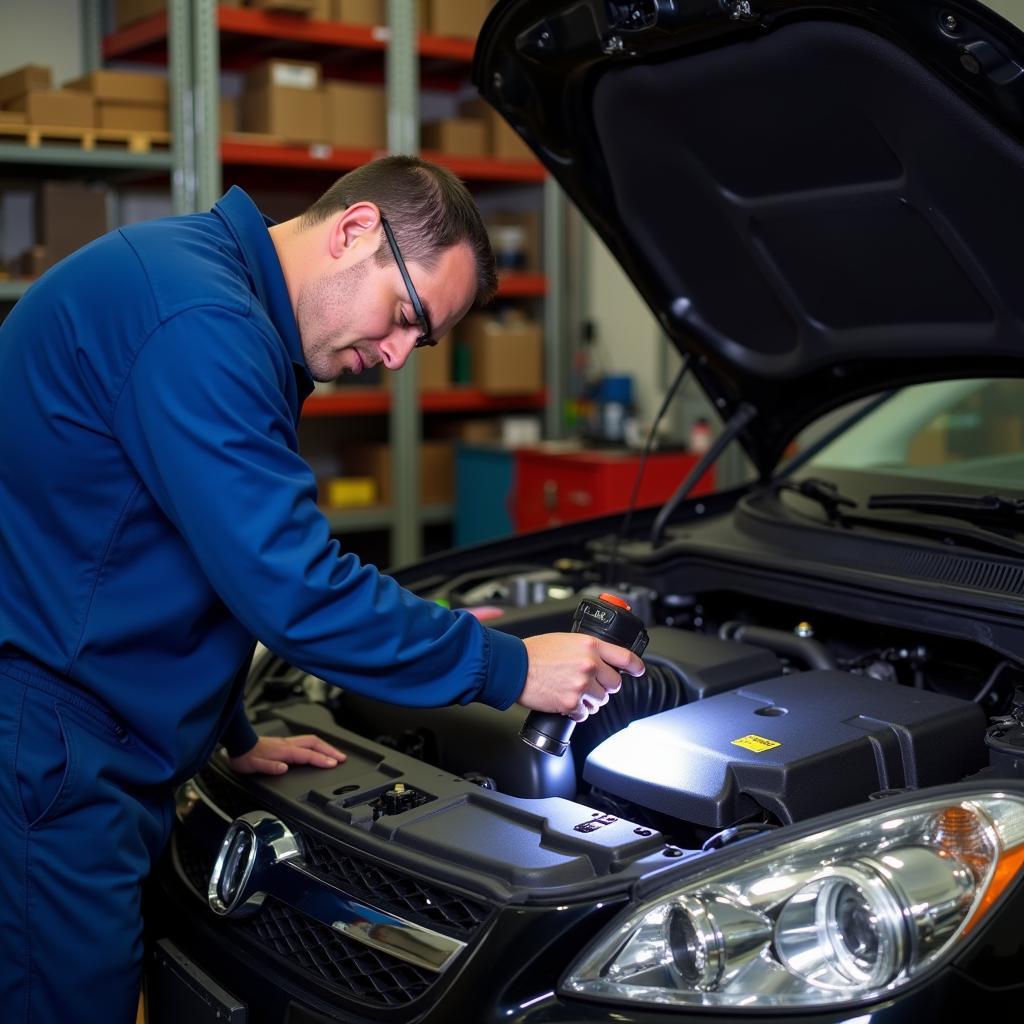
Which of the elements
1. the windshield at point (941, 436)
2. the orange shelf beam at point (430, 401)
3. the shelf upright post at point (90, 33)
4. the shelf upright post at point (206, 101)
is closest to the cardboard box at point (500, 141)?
the orange shelf beam at point (430, 401)

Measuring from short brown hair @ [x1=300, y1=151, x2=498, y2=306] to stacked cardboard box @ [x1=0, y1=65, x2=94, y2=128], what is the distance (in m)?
2.91

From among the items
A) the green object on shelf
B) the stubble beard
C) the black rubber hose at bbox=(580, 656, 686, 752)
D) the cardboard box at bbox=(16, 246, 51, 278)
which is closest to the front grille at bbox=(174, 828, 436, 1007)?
the black rubber hose at bbox=(580, 656, 686, 752)

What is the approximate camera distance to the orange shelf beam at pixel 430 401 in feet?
14.8

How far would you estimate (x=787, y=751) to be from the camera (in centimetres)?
137

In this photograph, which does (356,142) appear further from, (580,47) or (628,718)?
(628,718)

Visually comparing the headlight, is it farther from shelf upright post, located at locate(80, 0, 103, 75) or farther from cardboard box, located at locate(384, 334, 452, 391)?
shelf upright post, located at locate(80, 0, 103, 75)

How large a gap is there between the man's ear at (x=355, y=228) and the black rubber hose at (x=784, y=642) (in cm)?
82

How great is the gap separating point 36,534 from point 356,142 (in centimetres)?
348

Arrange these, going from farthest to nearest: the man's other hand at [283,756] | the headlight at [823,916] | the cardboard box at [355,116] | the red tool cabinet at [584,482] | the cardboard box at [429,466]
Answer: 1. the cardboard box at [429,466]
2. the cardboard box at [355,116]
3. the red tool cabinet at [584,482]
4. the man's other hand at [283,756]
5. the headlight at [823,916]

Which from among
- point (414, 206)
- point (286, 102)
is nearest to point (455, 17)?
point (286, 102)

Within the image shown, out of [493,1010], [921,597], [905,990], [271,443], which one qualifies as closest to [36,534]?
[271,443]

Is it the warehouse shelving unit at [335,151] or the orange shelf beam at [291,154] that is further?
the orange shelf beam at [291,154]

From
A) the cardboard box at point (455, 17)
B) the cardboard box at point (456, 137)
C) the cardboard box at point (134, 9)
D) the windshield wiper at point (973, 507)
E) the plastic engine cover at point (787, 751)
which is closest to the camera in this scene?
the plastic engine cover at point (787, 751)

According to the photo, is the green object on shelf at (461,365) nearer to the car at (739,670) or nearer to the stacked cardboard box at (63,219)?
the stacked cardboard box at (63,219)
